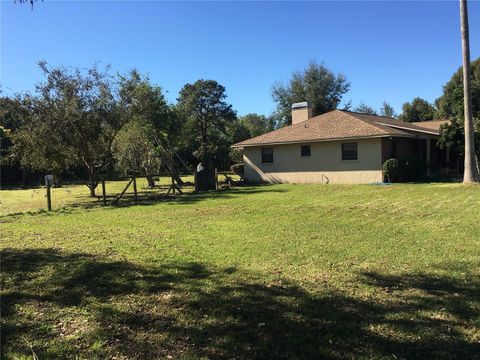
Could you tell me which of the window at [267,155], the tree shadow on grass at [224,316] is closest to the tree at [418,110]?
the window at [267,155]

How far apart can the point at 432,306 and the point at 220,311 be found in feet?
7.47

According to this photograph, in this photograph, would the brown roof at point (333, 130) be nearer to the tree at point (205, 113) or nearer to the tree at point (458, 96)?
the tree at point (458, 96)

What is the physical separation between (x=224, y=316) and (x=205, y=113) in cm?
6269

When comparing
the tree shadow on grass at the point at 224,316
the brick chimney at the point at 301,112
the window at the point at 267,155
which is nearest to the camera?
the tree shadow on grass at the point at 224,316

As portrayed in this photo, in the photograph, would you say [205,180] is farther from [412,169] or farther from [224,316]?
[224,316]

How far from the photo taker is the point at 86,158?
19875mm

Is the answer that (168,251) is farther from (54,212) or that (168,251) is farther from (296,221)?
(54,212)

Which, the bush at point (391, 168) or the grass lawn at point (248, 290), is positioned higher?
the bush at point (391, 168)

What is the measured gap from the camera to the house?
22.3 m

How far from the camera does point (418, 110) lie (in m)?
52.2

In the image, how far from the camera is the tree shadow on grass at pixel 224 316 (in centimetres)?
379

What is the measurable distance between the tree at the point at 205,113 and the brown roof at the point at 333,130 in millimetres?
34179

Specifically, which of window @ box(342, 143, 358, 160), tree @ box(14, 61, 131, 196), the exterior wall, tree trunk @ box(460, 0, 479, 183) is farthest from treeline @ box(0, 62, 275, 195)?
tree trunk @ box(460, 0, 479, 183)

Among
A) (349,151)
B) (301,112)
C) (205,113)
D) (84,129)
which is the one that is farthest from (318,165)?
(205,113)
